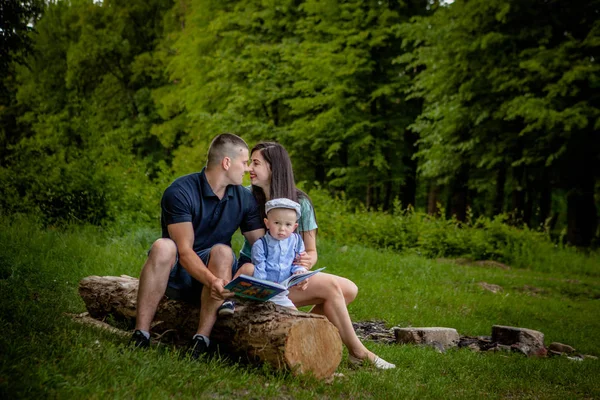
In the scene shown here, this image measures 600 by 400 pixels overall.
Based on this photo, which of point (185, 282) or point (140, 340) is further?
point (185, 282)

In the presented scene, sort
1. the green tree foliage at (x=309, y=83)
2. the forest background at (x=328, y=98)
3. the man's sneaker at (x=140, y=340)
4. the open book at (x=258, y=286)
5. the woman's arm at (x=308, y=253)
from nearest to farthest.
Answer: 1. the open book at (x=258, y=286)
2. the man's sneaker at (x=140, y=340)
3. the woman's arm at (x=308, y=253)
4. the forest background at (x=328, y=98)
5. the green tree foliage at (x=309, y=83)

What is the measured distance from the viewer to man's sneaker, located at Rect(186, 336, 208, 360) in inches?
186

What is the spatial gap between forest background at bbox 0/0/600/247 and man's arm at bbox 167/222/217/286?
318 inches

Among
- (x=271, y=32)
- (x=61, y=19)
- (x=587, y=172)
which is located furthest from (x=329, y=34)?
(x=61, y=19)

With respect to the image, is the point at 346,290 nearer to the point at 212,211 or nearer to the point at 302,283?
the point at 302,283

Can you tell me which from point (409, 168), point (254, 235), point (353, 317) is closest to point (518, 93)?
point (409, 168)

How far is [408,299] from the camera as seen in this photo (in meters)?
9.91

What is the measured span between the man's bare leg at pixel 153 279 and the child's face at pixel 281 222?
847 mm

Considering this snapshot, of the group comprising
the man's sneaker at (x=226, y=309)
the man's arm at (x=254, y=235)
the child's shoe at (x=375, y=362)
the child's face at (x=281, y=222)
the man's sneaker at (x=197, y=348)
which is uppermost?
the child's face at (x=281, y=222)

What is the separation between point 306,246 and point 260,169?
0.79m

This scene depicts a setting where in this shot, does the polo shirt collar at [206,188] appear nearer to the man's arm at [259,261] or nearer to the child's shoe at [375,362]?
the man's arm at [259,261]

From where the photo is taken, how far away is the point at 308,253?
17.3 ft

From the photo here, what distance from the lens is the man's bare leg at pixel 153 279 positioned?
16.1ft

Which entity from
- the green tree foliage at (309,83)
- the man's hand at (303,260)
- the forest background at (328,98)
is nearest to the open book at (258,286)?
the man's hand at (303,260)
